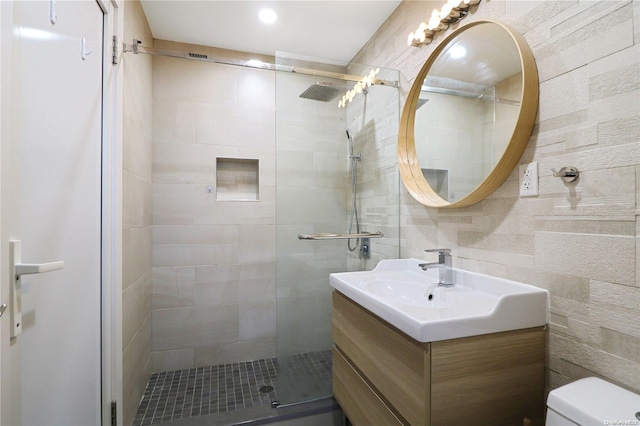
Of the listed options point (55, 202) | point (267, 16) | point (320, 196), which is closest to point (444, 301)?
point (320, 196)

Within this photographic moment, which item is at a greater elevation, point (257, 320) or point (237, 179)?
point (237, 179)

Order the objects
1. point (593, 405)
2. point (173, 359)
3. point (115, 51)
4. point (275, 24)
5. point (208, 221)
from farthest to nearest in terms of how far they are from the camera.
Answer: point (208, 221), point (173, 359), point (275, 24), point (115, 51), point (593, 405)

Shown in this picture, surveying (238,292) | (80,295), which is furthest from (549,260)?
(238,292)

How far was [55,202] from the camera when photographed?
1.01m

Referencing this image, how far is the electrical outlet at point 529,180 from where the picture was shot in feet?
3.54

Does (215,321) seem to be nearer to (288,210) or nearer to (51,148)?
(288,210)

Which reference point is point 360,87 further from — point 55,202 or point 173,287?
point 173,287

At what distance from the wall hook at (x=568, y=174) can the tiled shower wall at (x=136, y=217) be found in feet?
6.31

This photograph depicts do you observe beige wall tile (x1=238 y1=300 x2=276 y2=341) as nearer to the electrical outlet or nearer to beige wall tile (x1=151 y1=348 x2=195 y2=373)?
beige wall tile (x1=151 y1=348 x2=195 y2=373)

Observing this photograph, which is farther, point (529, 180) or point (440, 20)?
point (440, 20)

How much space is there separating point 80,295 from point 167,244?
1.19m

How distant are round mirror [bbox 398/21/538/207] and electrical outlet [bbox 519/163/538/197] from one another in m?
0.05

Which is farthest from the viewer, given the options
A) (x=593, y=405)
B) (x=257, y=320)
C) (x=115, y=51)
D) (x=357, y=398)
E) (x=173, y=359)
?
(x=257, y=320)

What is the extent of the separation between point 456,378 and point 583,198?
26.9 inches
